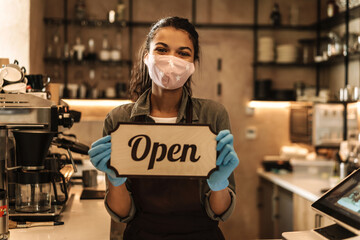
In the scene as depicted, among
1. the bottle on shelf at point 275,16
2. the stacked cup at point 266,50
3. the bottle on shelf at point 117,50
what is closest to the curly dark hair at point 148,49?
the bottle on shelf at point 117,50

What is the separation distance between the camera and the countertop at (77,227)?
1.61 meters

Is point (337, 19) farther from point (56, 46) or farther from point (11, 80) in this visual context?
point (11, 80)

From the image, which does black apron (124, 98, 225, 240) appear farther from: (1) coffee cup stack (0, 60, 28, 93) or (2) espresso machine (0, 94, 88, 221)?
(1) coffee cup stack (0, 60, 28, 93)

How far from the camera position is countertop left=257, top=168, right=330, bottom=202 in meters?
3.12

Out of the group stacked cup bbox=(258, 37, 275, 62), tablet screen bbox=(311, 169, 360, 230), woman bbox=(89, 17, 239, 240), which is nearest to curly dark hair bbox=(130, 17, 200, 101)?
woman bbox=(89, 17, 239, 240)

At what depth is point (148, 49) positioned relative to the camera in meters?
1.57

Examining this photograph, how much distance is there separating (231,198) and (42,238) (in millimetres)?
732

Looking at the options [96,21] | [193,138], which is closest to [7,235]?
[193,138]

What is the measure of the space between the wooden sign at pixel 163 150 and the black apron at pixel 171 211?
0.33m

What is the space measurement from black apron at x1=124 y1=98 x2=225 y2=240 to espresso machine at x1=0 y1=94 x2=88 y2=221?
0.44m

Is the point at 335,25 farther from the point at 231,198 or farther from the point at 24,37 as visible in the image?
the point at 231,198

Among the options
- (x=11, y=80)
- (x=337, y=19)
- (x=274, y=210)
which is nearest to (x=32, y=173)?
(x=11, y=80)

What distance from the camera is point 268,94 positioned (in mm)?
4711

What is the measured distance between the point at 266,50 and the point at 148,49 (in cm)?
333
